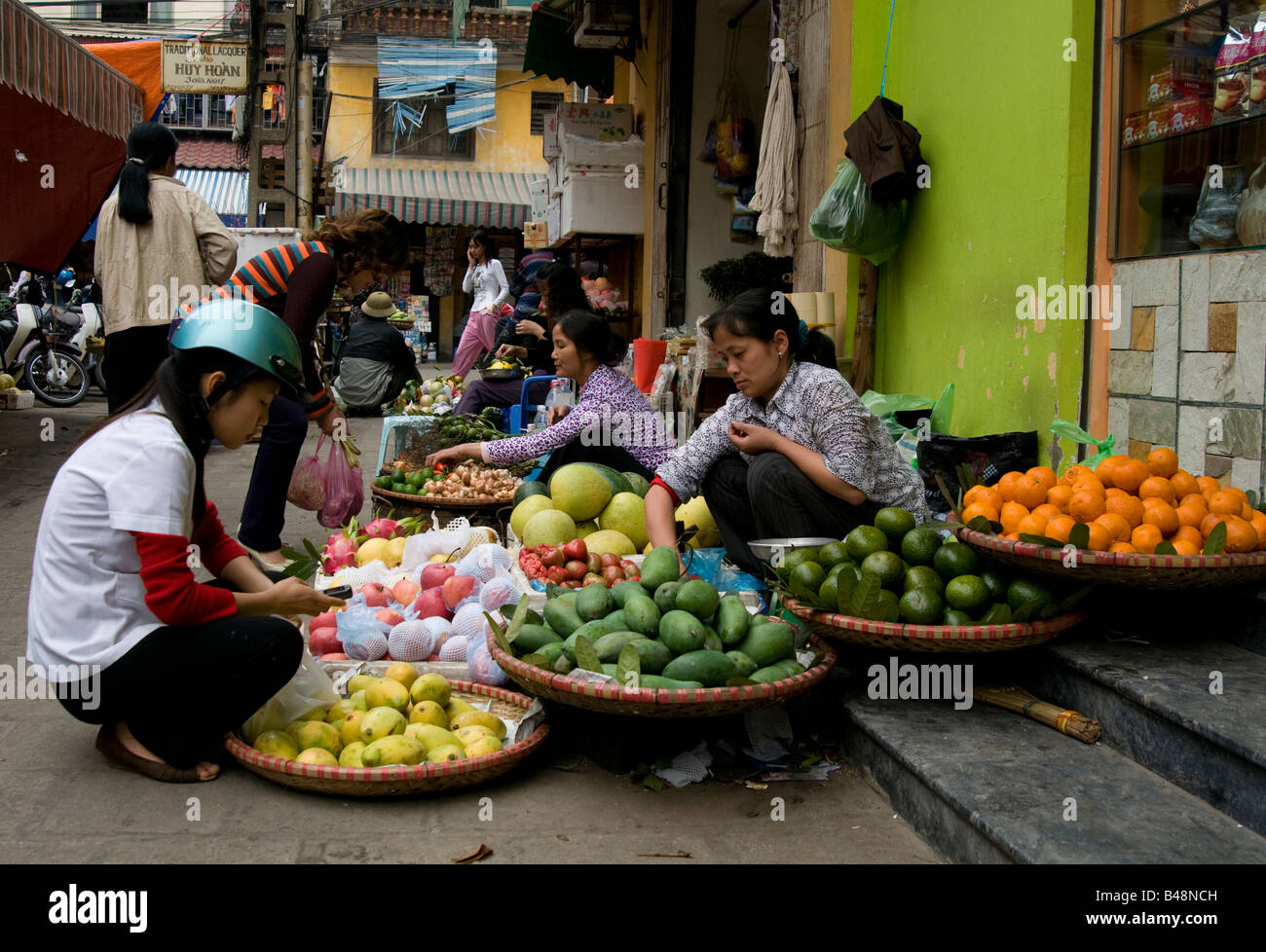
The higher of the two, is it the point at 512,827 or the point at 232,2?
the point at 232,2

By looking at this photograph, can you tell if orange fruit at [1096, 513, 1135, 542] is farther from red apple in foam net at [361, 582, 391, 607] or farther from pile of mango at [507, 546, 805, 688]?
red apple in foam net at [361, 582, 391, 607]

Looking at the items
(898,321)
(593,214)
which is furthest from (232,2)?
(898,321)

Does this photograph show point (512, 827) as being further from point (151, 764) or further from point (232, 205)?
point (232, 205)

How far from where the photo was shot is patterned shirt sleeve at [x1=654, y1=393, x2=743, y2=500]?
4.09 m

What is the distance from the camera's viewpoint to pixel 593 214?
10.5 metres

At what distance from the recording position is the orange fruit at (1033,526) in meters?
2.99

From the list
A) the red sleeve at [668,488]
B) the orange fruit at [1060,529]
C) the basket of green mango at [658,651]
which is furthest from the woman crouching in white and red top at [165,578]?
the orange fruit at [1060,529]

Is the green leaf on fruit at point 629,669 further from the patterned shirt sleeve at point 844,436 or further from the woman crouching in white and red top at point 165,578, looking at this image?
the patterned shirt sleeve at point 844,436

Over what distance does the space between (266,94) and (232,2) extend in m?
2.19

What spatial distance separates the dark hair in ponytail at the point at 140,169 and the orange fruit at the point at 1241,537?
499 centimetres

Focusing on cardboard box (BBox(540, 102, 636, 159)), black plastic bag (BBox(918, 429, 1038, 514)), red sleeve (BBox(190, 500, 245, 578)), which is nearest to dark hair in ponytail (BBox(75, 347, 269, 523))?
red sleeve (BBox(190, 500, 245, 578))

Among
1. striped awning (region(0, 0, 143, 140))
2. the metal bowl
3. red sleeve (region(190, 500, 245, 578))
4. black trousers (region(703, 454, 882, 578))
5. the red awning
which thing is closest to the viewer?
red sleeve (region(190, 500, 245, 578))

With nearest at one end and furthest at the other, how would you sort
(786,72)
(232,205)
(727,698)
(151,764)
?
(727,698)
(151,764)
(786,72)
(232,205)

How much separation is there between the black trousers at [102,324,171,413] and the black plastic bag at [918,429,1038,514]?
3767 mm
